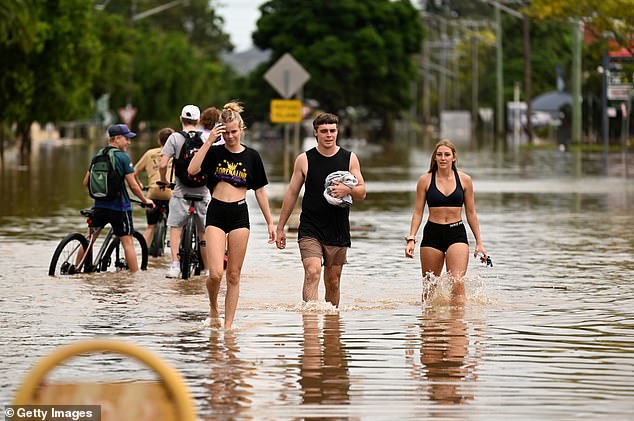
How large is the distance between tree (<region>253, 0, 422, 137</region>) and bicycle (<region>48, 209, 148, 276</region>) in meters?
76.1

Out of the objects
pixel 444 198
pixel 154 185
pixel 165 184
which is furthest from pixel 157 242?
pixel 444 198

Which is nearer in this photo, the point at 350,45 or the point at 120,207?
the point at 120,207

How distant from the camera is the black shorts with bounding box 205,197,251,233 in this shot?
41.2 feet

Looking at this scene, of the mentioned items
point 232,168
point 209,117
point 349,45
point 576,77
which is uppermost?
point 349,45

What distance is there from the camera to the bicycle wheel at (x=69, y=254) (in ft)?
54.5

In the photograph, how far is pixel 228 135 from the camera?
1256 cm

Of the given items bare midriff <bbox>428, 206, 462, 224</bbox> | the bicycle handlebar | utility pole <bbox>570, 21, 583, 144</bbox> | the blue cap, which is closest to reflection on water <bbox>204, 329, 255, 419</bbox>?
bare midriff <bbox>428, 206, 462, 224</bbox>

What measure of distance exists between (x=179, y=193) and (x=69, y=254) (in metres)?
1.33

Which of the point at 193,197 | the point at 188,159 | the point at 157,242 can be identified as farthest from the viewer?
the point at 157,242

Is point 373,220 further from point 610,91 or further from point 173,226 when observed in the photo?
point 610,91

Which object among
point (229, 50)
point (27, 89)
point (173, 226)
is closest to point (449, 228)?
point (173, 226)

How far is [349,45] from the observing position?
95000 millimetres

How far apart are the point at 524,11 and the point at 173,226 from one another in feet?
150

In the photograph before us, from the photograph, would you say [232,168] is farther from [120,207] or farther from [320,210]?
[120,207]
